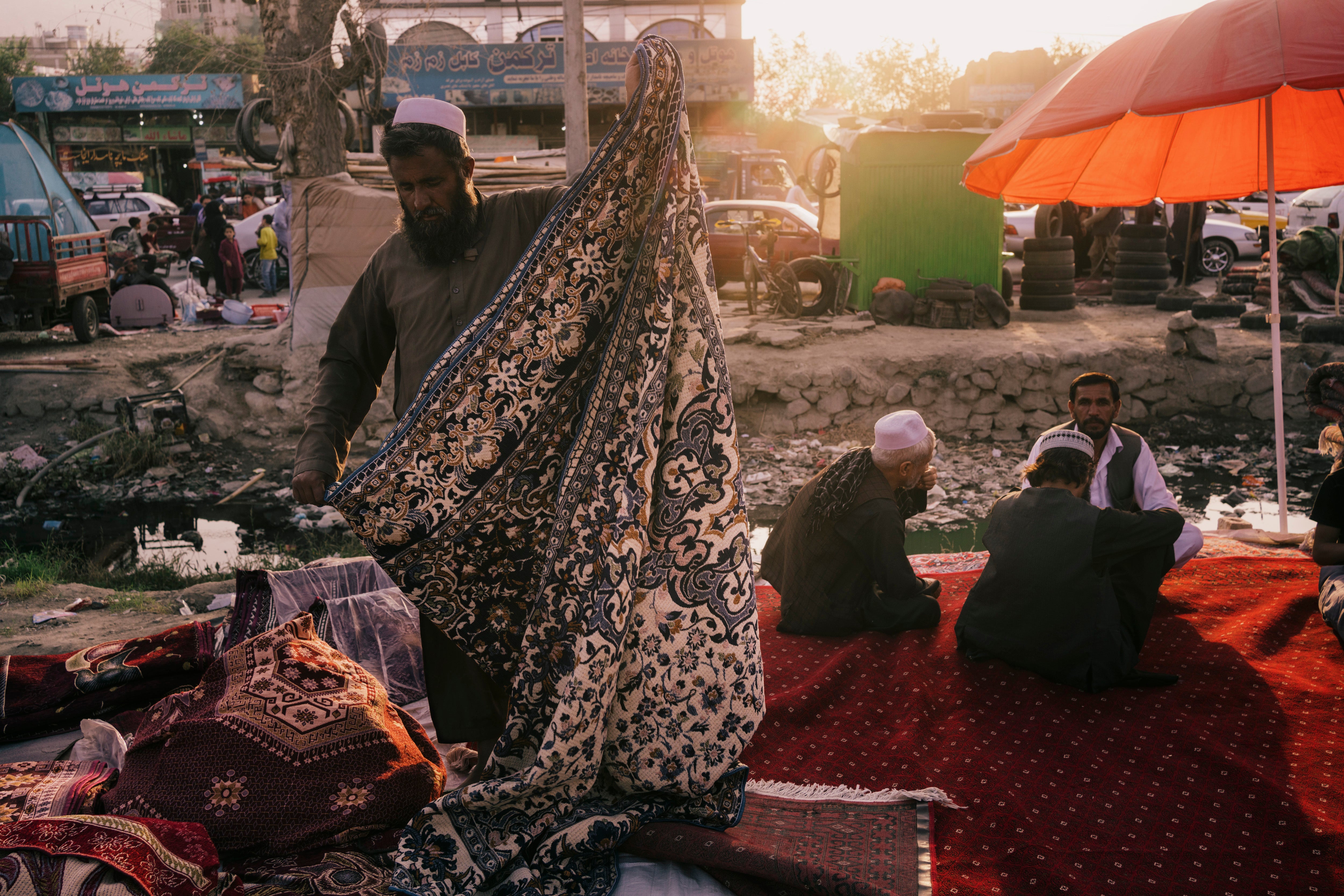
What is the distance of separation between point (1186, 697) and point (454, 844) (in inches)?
96.8

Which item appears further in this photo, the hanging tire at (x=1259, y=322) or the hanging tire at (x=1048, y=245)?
the hanging tire at (x=1048, y=245)

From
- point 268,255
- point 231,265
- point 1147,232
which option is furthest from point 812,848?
point 268,255

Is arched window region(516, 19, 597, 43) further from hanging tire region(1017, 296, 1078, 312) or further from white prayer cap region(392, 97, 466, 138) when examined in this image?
white prayer cap region(392, 97, 466, 138)

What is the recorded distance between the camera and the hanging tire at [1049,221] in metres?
14.1

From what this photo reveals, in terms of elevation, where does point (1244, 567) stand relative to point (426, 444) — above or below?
below

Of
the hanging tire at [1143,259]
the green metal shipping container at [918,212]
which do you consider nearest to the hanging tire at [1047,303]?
the green metal shipping container at [918,212]

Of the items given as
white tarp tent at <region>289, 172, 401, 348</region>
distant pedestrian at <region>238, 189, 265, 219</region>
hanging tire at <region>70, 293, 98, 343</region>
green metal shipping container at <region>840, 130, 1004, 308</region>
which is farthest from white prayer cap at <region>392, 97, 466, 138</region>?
distant pedestrian at <region>238, 189, 265, 219</region>

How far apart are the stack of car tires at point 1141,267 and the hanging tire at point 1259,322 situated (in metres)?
2.53

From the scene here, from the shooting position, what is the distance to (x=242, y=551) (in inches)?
275

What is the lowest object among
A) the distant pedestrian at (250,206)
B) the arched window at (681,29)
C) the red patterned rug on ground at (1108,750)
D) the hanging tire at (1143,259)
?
the red patterned rug on ground at (1108,750)

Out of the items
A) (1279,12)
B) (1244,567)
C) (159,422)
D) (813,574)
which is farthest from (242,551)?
(1279,12)

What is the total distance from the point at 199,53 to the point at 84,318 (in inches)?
322

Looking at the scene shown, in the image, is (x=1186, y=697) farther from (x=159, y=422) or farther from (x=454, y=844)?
(x=159, y=422)

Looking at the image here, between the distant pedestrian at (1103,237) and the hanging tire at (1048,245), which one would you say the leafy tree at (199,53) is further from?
the distant pedestrian at (1103,237)
